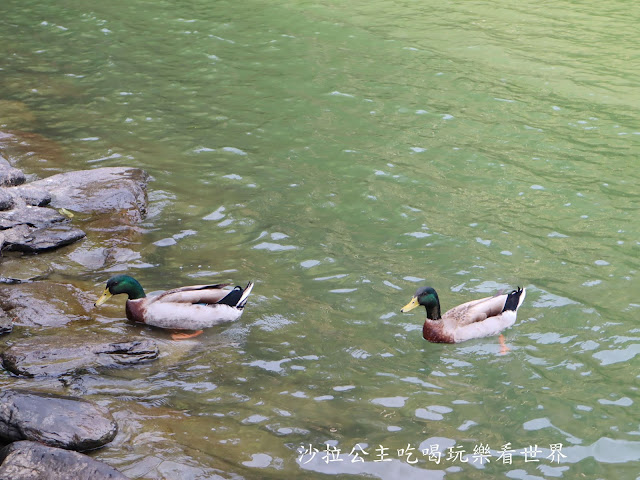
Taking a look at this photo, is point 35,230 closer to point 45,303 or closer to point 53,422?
point 45,303

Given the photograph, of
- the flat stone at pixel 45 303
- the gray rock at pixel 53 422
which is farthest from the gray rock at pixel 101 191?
the gray rock at pixel 53 422

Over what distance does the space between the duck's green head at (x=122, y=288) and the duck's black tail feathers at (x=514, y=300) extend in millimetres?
3953

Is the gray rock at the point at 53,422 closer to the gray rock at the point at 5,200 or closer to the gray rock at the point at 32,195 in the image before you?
the gray rock at the point at 5,200

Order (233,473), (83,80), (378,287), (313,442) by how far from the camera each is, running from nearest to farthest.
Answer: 1. (233,473)
2. (313,442)
3. (378,287)
4. (83,80)

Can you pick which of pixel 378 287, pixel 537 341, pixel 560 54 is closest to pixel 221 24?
pixel 560 54

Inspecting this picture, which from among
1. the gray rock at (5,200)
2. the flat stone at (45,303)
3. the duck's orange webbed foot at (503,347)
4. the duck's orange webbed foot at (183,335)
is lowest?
the duck's orange webbed foot at (183,335)

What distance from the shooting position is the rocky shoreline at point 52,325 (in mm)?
5909

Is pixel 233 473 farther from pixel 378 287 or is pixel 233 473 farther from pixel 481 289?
pixel 481 289

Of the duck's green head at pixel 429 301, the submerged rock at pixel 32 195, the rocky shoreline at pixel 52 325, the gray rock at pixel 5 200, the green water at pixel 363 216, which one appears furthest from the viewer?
the submerged rock at pixel 32 195

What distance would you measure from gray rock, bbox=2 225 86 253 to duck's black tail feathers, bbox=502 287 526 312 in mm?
5538

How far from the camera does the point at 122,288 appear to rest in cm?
873

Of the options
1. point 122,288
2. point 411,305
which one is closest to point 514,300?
point 411,305

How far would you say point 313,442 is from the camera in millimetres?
6816

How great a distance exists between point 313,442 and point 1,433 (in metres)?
2.53
